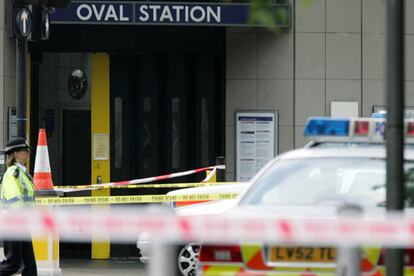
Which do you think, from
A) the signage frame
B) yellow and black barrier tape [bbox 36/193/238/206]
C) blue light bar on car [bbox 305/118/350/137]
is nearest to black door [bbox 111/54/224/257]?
the signage frame

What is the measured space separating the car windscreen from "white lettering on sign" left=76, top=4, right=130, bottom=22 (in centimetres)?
999

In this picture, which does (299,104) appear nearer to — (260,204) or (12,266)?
(12,266)

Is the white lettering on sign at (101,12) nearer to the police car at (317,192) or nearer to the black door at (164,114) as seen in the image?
the black door at (164,114)

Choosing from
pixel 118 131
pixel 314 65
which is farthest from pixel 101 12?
pixel 314 65

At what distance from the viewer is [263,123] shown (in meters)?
19.4

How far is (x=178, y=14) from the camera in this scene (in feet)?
60.3

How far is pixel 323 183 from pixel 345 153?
331 millimetres

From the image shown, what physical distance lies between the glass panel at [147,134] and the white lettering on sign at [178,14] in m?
1.82

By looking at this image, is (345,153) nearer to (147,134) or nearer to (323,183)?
(323,183)

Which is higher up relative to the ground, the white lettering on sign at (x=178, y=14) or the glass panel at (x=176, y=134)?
the white lettering on sign at (x=178, y=14)

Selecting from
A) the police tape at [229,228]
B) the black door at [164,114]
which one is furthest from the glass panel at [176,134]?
the police tape at [229,228]

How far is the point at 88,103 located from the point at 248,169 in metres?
4.31

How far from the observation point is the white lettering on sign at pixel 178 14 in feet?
60.2

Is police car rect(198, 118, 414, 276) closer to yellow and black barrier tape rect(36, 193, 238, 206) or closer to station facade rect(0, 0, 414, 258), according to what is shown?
yellow and black barrier tape rect(36, 193, 238, 206)
